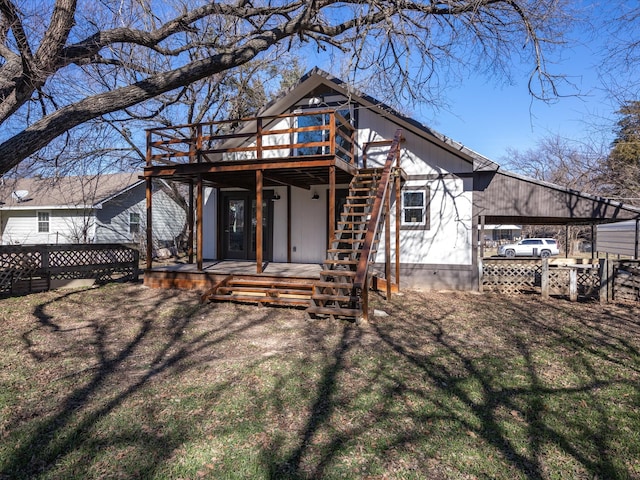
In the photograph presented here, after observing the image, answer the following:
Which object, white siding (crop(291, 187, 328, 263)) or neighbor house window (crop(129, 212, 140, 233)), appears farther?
neighbor house window (crop(129, 212, 140, 233))

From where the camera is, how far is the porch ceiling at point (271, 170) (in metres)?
8.72

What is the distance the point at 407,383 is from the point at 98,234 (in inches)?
723

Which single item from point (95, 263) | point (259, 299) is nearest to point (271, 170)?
point (259, 299)

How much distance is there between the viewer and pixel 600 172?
19.4 metres

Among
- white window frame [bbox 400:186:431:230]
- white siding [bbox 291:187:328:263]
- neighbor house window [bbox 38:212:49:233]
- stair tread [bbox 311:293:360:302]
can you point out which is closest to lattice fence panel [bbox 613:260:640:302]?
white window frame [bbox 400:186:431:230]

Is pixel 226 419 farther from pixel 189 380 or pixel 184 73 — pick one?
pixel 184 73

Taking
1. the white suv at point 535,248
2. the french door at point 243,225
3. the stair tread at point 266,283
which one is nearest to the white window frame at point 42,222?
the french door at point 243,225

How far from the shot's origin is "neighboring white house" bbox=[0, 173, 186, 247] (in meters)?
18.3

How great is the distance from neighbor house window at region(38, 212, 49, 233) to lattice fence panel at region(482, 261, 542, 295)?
1960cm

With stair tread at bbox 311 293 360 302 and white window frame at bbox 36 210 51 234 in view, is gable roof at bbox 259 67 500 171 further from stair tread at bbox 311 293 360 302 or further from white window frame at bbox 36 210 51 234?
white window frame at bbox 36 210 51 234

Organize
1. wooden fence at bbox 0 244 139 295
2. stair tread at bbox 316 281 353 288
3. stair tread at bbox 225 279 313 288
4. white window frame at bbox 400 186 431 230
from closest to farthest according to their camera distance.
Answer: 1. stair tread at bbox 316 281 353 288
2. stair tread at bbox 225 279 313 288
3. wooden fence at bbox 0 244 139 295
4. white window frame at bbox 400 186 431 230

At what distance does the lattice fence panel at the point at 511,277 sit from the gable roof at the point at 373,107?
99.4 inches

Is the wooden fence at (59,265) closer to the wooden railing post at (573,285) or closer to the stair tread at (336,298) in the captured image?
the stair tread at (336,298)

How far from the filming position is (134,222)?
20.8 m
